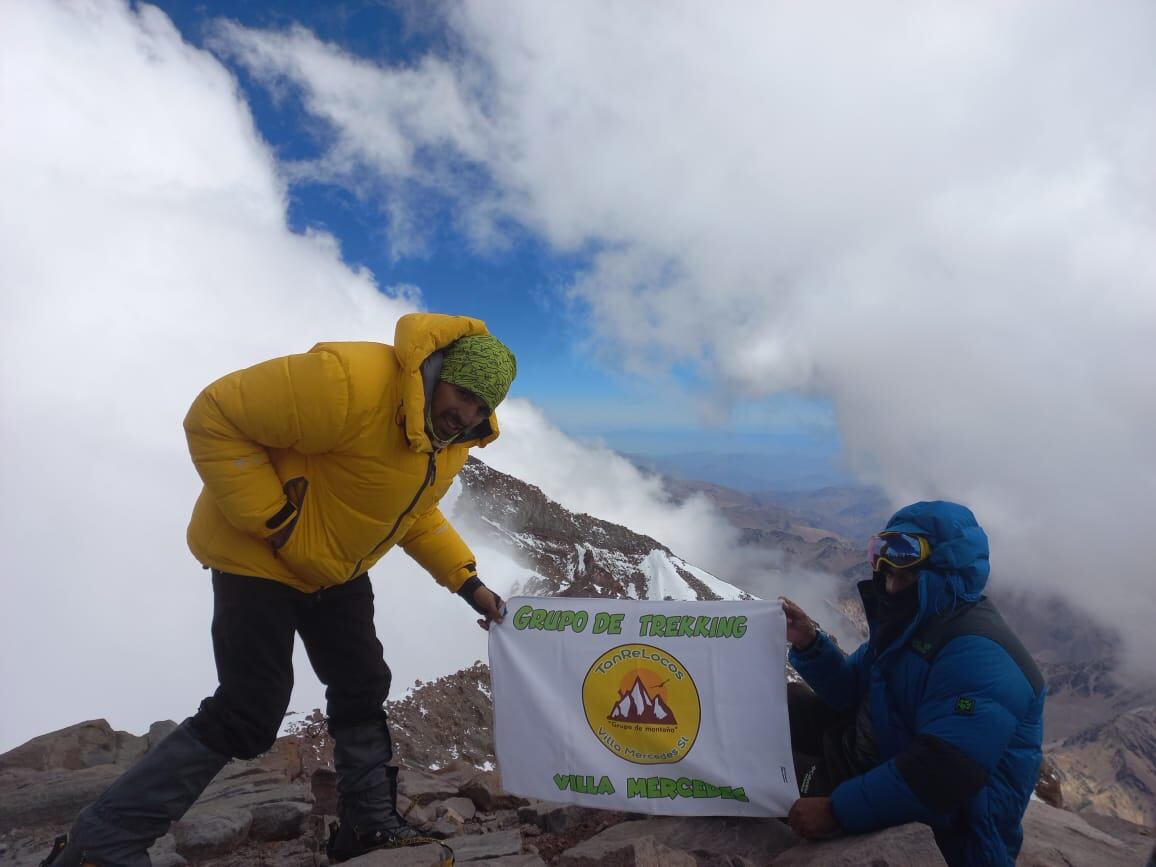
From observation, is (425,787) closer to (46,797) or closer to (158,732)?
(46,797)

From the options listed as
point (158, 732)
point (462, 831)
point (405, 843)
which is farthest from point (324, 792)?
point (158, 732)

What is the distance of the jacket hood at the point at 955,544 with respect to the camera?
4191mm

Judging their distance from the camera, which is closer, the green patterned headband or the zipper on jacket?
the green patterned headband

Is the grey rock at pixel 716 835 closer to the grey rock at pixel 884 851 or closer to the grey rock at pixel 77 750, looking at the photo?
the grey rock at pixel 884 851

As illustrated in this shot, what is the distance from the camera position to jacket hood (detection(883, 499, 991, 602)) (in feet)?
13.8

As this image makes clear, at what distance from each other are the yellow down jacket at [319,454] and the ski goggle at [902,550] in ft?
8.95

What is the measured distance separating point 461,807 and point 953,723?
203 inches

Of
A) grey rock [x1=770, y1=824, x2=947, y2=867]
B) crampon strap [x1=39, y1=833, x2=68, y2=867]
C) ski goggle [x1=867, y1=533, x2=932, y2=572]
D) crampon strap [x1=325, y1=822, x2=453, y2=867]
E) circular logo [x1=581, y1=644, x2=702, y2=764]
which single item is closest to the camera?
grey rock [x1=770, y1=824, x2=947, y2=867]

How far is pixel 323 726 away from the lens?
565 inches

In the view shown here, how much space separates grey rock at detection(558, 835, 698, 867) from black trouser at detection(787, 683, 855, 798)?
48.8 inches

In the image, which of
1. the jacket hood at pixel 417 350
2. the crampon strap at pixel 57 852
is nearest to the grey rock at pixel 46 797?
the crampon strap at pixel 57 852

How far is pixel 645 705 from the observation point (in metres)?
5.45

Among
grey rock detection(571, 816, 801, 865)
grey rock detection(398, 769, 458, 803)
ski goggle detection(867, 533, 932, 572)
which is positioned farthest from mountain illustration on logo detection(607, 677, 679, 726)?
grey rock detection(398, 769, 458, 803)

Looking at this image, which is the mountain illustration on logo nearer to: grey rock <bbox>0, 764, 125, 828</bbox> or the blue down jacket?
the blue down jacket
